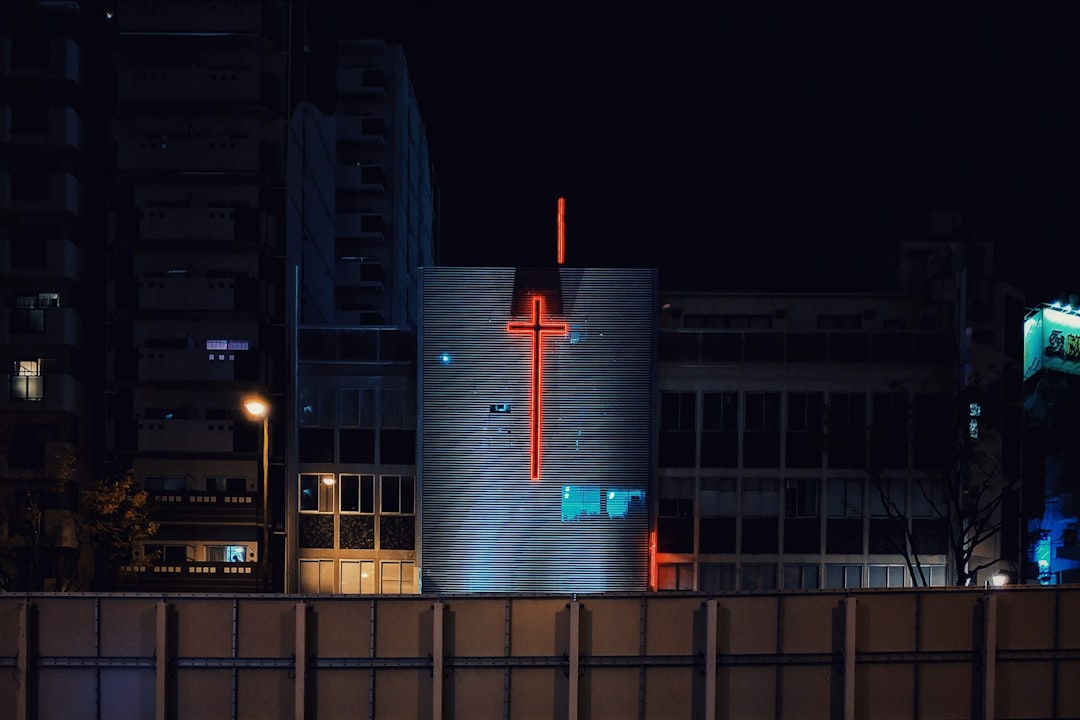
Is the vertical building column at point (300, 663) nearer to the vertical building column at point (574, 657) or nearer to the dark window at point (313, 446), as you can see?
the vertical building column at point (574, 657)

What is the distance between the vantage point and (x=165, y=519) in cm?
3023

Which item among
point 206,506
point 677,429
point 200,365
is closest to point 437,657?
point 677,429

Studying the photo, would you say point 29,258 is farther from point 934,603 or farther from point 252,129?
point 934,603

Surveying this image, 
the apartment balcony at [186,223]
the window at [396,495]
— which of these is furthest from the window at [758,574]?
the apartment balcony at [186,223]

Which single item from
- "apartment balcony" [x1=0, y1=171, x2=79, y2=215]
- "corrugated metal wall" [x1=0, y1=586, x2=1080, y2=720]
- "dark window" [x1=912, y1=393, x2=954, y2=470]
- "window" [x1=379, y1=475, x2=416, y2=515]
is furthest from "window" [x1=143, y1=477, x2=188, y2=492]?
"dark window" [x1=912, y1=393, x2=954, y2=470]

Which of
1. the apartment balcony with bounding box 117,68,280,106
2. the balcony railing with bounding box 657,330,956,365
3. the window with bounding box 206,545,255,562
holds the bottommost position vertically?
the window with bounding box 206,545,255,562

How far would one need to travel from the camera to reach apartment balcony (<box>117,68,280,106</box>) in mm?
31203

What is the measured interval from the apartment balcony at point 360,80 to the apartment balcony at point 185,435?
28.2m

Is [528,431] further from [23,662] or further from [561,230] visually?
[23,662]

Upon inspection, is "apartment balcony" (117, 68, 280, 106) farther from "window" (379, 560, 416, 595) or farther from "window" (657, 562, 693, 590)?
"window" (657, 562, 693, 590)

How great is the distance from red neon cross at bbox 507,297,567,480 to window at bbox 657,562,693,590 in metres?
6.50

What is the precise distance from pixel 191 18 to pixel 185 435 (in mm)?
16908

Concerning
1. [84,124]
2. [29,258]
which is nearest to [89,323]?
[29,258]

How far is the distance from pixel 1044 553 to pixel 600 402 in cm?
2769
